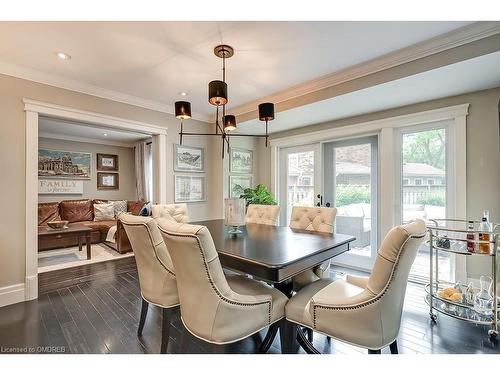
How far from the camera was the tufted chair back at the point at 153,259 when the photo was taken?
162 cm

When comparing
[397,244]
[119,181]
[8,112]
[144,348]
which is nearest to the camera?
[397,244]

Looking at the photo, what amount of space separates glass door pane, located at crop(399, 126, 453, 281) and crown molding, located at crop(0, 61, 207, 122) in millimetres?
3446

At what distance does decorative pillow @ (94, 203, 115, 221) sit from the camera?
17.9 feet

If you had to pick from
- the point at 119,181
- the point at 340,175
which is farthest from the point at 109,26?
the point at 119,181

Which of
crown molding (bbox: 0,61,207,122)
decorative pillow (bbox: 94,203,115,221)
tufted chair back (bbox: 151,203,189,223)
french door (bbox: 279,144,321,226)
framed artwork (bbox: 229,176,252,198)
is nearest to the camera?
crown molding (bbox: 0,61,207,122)

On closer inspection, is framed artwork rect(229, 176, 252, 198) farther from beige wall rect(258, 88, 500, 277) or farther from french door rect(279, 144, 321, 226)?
beige wall rect(258, 88, 500, 277)

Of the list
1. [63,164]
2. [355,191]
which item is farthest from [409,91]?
[63,164]

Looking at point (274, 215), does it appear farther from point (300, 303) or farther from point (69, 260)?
point (69, 260)

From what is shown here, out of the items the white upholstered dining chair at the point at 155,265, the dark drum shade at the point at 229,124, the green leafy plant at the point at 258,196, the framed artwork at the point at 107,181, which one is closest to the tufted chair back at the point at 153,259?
the white upholstered dining chair at the point at 155,265

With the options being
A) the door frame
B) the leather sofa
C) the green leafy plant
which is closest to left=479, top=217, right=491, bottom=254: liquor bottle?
the green leafy plant

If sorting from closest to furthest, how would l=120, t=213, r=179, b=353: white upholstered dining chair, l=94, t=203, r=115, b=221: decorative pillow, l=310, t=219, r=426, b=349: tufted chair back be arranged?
l=310, t=219, r=426, b=349: tufted chair back < l=120, t=213, r=179, b=353: white upholstered dining chair < l=94, t=203, r=115, b=221: decorative pillow

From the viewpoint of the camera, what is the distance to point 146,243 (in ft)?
5.40

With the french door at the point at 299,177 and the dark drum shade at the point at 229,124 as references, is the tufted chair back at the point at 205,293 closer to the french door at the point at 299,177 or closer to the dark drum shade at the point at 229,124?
the dark drum shade at the point at 229,124

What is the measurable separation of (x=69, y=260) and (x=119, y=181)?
9.93ft
